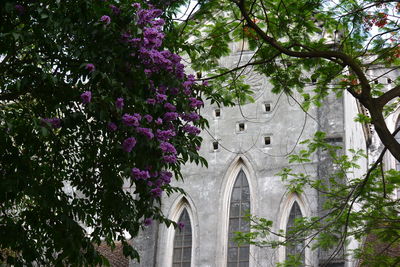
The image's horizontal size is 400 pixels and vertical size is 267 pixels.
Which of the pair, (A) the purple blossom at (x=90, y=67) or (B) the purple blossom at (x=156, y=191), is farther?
(B) the purple blossom at (x=156, y=191)

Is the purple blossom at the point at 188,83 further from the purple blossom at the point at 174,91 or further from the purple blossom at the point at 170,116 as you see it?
the purple blossom at the point at 170,116

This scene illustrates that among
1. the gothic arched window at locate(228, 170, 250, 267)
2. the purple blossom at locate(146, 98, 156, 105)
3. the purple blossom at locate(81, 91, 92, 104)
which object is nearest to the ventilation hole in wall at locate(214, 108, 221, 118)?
the gothic arched window at locate(228, 170, 250, 267)

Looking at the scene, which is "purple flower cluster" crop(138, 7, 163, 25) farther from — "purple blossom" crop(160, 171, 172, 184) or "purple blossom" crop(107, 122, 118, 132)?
"purple blossom" crop(160, 171, 172, 184)

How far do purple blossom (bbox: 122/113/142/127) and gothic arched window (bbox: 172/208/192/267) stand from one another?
1312 centimetres

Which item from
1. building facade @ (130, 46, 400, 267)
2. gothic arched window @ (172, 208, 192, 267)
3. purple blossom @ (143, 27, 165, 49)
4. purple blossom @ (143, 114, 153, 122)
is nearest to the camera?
purple blossom @ (143, 114, 153, 122)

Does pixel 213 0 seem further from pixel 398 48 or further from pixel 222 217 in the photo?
pixel 222 217

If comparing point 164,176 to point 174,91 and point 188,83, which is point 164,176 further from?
point 188,83

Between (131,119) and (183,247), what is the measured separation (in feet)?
44.7

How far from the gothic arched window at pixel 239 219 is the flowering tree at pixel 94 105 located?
38.0 ft

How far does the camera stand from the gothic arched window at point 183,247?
21406mm

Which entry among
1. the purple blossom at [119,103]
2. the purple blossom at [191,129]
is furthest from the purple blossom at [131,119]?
the purple blossom at [191,129]

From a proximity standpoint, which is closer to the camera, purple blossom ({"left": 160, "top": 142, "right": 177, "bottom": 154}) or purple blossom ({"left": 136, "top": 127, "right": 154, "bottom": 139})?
purple blossom ({"left": 136, "top": 127, "right": 154, "bottom": 139})

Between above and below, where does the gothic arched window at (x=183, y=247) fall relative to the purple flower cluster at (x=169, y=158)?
above

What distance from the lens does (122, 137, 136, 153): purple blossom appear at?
8445 mm
